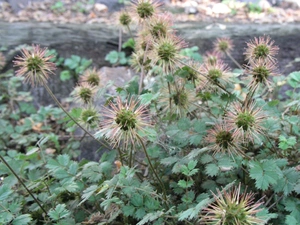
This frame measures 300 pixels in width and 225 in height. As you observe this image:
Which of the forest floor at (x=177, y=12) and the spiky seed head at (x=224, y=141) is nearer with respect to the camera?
the spiky seed head at (x=224, y=141)

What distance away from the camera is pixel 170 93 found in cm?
223

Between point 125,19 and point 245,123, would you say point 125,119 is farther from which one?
point 125,19

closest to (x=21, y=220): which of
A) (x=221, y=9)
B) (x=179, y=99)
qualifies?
(x=179, y=99)

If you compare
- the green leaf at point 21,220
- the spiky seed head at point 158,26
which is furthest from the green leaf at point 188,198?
the spiky seed head at point 158,26

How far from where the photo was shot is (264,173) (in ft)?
5.54

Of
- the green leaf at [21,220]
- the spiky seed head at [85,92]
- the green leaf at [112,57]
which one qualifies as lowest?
the green leaf at [21,220]

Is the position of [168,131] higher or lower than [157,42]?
lower

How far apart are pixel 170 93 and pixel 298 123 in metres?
0.67

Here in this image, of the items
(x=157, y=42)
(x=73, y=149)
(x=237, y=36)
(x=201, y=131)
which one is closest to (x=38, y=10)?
(x=237, y=36)

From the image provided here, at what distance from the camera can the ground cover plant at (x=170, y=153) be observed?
1.72 meters

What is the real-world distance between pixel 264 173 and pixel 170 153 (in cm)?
52

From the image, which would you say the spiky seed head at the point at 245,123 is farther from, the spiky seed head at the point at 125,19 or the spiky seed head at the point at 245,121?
the spiky seed head at the point at 125,19

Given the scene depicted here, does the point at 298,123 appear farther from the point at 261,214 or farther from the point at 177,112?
the point at 261,214

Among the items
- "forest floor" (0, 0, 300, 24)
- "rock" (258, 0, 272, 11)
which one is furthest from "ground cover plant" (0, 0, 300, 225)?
"rock" (258, 0, 272, 11)
